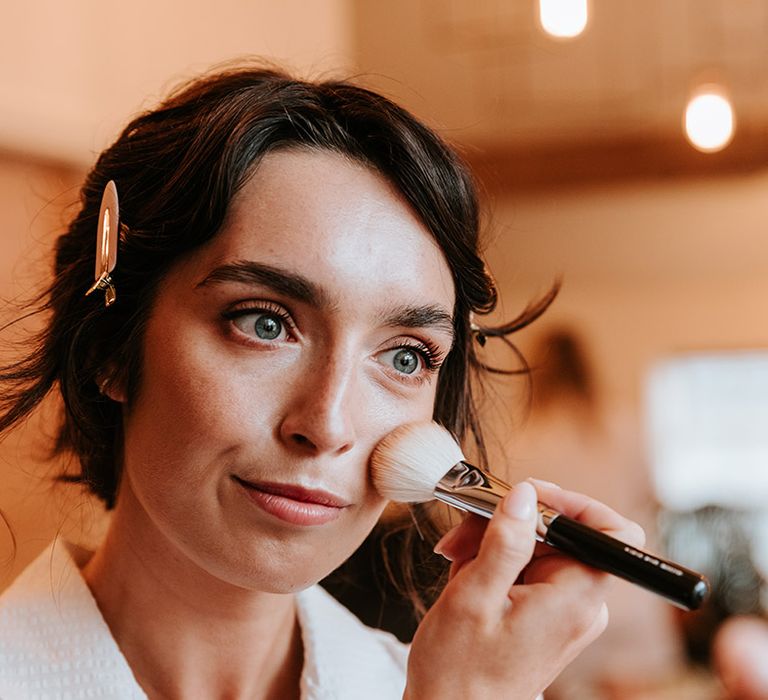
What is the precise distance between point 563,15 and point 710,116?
0.68 meters

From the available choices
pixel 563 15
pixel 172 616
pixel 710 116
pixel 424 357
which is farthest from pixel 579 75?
pixel 172 616

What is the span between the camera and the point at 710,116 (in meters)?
2.54

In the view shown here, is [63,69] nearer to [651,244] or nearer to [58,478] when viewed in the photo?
[58,478]

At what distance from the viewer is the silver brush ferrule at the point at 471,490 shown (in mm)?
725

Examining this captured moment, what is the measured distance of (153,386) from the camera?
757mm

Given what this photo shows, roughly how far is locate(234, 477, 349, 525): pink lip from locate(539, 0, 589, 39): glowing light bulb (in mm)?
1522

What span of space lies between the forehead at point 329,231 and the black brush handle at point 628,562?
192 mm

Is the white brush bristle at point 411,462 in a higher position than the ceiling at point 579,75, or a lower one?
higher

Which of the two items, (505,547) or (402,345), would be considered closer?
(505,547)

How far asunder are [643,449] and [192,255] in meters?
4.12

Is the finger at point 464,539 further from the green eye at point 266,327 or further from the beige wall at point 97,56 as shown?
the beige wall at point 97,56

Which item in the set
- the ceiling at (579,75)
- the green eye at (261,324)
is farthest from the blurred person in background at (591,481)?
the green eye at (261,324)

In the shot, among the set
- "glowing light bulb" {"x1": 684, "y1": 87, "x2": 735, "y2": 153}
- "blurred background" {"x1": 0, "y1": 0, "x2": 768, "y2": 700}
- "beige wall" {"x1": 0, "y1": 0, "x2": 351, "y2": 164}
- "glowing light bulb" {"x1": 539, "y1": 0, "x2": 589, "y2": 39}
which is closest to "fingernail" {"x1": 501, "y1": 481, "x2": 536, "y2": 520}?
"blurred background" {"x1": 0, "y1": 0, "x2": 768, "y2": 700}

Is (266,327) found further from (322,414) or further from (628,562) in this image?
(628,562)
